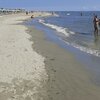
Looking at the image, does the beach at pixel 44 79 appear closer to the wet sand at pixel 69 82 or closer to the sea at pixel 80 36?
the wet sand at pixel 69 82

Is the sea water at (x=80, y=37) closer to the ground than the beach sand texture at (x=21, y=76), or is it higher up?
closer to the ground

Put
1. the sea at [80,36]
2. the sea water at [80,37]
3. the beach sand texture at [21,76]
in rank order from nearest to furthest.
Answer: the beach sand texture at [21,76] < the sea water at [80,37] < the sea at [80,36]

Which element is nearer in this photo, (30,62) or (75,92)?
(75,92)

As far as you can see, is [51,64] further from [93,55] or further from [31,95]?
[31,95]

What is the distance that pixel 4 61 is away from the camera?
13609 millimetres

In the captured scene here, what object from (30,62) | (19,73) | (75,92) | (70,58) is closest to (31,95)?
(75,92)

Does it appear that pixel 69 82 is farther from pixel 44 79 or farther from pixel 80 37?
pixel 80 37

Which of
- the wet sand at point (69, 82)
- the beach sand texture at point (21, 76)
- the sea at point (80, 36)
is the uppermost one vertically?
the beach sand texture at point (21, 76)

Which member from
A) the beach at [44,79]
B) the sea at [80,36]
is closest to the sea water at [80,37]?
the sea at [80,36]

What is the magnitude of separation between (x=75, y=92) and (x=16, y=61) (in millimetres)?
4898

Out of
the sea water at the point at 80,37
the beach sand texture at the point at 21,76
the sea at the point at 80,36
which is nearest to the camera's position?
the beach sand texture at the point at 21,76

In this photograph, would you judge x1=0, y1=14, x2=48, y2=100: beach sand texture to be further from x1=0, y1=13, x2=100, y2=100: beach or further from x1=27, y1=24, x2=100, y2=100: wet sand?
x1=27, y1=24, x2=100, y2=100: wet sand

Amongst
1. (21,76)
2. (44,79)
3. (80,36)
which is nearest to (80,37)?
(80,36)

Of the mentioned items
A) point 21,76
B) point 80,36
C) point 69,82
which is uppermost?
point 21,76
